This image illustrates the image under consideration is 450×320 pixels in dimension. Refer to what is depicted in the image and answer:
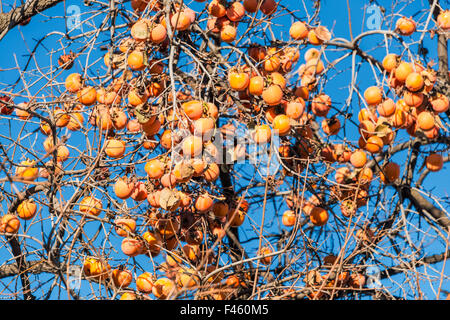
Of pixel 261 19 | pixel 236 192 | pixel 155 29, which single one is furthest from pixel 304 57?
pixel 155 29

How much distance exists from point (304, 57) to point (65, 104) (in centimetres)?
158

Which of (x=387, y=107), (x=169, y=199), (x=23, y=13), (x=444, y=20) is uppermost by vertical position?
(x=23, y=13)

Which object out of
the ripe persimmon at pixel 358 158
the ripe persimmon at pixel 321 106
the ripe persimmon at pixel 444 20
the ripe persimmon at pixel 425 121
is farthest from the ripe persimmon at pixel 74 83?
the ripe persimmon at pixel 444 20

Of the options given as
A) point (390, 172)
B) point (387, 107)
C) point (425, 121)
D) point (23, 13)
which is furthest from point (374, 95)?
point (23, 13)

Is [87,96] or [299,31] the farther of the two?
[299,31]

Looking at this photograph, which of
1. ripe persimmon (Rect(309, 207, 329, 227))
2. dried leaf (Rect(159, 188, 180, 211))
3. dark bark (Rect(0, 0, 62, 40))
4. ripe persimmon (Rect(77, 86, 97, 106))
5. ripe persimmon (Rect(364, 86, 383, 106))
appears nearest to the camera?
dried leaf (Rect(159, 188, 180, 211))

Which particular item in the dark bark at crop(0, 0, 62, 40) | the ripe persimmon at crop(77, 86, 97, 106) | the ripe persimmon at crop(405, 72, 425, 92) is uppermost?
the dark bark at crop(0, 0, 62, 40)

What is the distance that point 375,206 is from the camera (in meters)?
3.41

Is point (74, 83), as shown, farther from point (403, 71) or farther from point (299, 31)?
point (403, 71)

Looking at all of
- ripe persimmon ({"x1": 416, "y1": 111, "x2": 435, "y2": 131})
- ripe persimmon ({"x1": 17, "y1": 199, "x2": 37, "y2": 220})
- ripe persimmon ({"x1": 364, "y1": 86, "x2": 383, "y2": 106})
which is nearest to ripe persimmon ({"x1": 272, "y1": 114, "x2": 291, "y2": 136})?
ripe persimmon ({"x1": 364, "y1": 86, "x2": 383, "y2": 106})

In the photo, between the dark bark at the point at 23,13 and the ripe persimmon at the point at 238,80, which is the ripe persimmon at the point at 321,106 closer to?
the ripe persimmon at the point at 238,80

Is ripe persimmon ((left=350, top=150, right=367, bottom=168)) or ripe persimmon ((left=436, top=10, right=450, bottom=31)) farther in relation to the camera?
ripe persimmon ((left=436, top=10, right=450, bottom=31))

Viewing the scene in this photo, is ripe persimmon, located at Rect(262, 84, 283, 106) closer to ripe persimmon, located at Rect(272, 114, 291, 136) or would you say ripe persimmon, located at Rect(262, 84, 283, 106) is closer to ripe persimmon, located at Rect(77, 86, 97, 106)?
ripe persimmon, located at Rect(272, 114, 291, 136)
